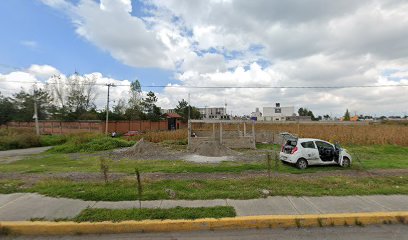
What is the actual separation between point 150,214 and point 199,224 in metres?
1.09

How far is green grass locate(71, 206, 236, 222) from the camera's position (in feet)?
16.8

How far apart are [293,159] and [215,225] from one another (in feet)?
25.1

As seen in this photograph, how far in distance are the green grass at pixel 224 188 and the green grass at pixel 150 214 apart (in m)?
0.84

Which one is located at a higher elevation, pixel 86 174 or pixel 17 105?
pixel 17 105

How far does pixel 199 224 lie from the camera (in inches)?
195

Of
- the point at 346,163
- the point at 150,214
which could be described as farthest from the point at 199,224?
the point at 346,163

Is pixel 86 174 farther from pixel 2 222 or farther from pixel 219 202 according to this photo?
pixel 219 202

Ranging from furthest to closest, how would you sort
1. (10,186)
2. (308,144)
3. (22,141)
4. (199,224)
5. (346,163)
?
(22,141), (308,144), (346,163), (10,186), (199,224)

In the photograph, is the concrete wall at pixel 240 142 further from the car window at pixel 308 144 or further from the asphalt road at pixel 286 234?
the asphalt road at pixel 286 234

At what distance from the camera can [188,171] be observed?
1030 cm

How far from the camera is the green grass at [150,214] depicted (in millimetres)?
5117

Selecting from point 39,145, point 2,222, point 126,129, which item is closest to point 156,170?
point 2,222

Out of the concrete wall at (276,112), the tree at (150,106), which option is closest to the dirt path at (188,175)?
the tree at (150,106)

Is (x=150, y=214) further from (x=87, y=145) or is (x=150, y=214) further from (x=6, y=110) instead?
(x=6, y=110)
